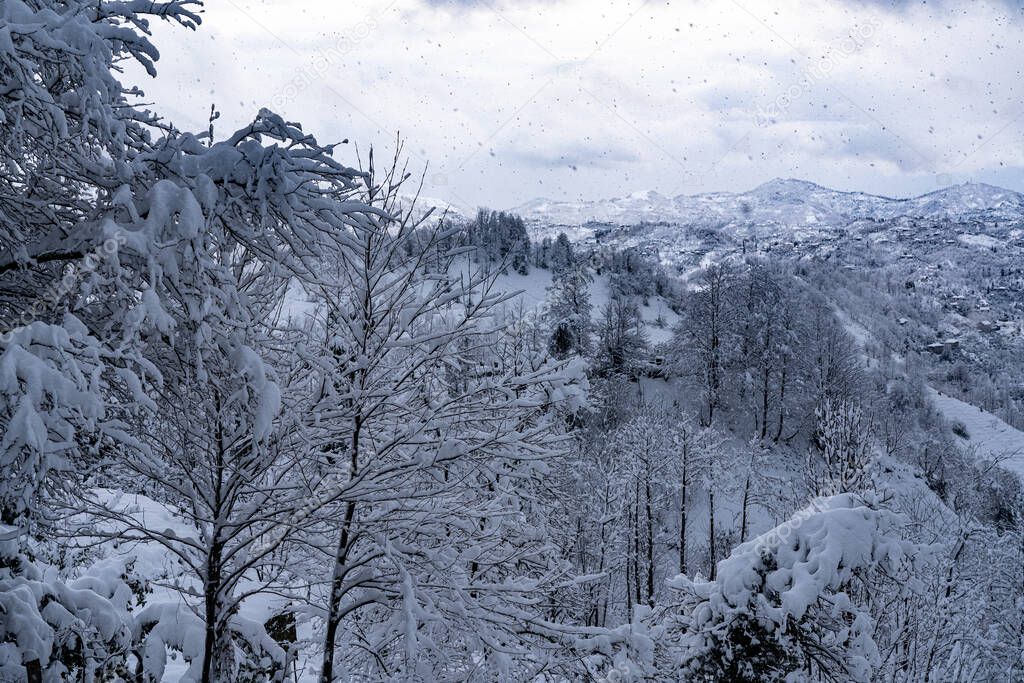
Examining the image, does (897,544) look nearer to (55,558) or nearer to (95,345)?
(95,345)

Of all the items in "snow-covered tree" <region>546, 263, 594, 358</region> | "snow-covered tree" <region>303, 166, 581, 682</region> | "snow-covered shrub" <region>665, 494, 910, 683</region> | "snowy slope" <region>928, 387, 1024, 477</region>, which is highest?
"snow-covered tree" <region>546, 263, 594, 358</region>

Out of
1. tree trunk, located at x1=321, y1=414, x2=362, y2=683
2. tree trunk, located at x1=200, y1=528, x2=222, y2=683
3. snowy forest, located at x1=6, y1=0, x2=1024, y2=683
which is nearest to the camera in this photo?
snowy forest, located at x1=6, y1=0, x2=1024, y2=683

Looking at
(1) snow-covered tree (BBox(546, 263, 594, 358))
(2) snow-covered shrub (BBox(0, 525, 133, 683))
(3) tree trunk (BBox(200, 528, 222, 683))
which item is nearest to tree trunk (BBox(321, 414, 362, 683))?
(3) tree trunk (BBox(200, 528, 222, 683))

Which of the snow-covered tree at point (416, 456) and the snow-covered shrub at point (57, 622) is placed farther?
the snow-covered shrub at point (57, 622)

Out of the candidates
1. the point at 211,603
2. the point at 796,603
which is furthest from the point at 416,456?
the point at 796,603

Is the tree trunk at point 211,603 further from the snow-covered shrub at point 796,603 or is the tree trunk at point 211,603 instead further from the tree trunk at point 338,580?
the snow-covered shrub at point 796,603

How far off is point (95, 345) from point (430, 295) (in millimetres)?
2541

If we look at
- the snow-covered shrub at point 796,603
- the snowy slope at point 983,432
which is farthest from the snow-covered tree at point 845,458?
the snowy slope at point 983,432

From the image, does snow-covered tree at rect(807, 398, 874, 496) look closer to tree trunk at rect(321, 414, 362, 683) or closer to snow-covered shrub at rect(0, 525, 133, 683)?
tree trunk at rect(321, 414, 362, 683)

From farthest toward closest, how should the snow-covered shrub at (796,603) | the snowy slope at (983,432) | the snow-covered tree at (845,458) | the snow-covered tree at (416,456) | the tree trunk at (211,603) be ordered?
1. the snowy slope at (983,432)
2. the snow-covered tree at (845,458)
3. the snow-covered shrub at (796,603)
4. the tree trunk at (211,603)
5. the snow-covered tree at (416,456)

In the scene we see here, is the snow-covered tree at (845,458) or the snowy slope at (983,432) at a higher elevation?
the snow-covered tree at (845,458)

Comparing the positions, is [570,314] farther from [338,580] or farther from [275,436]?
[275,436]

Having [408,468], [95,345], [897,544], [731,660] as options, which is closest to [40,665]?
[408,468]

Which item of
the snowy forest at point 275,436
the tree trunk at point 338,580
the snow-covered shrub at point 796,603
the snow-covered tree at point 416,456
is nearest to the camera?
the snowy forest at point 275,436
